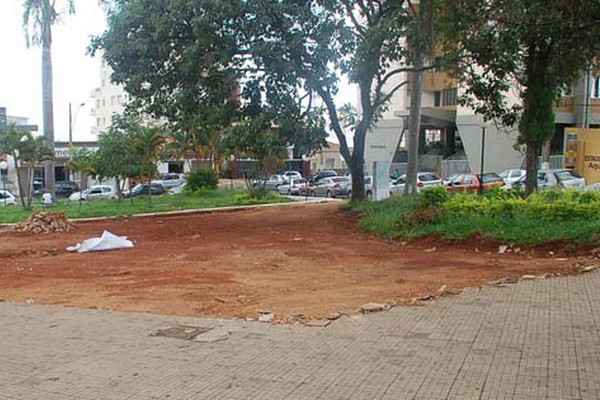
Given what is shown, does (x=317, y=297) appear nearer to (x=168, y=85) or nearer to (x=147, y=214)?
(x=168, y=85)

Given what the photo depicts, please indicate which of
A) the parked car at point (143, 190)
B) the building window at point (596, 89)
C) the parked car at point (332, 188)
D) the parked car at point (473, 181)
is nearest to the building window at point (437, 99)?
the building window at point (596, 89)

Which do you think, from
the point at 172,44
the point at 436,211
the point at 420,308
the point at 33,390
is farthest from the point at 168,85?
the point at 33,390

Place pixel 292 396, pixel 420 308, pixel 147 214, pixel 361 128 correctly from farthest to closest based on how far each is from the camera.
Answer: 1. pixel 147 214
2. pixel 361 128
3. pixel 420 308
4. pixel 292 396

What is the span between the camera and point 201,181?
127 ft

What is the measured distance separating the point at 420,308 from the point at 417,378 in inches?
100.0

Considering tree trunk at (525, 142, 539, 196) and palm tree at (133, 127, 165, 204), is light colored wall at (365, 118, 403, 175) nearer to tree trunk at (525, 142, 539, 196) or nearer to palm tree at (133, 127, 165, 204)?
palm tree at (133, 127, 165, 204)

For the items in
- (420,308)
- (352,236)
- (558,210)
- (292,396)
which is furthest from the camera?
(352,236)

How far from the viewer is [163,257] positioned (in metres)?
13.8

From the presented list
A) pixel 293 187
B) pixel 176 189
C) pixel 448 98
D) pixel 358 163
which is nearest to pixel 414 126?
pixel 358 163

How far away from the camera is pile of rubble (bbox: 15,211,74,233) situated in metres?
20.0

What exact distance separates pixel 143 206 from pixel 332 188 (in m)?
15.6

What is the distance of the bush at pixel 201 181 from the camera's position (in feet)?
126

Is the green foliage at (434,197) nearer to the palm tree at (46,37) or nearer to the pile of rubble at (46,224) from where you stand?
the pile of rubble at (46,224)

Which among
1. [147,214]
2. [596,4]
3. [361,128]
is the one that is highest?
[596,4]
